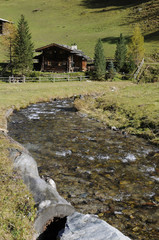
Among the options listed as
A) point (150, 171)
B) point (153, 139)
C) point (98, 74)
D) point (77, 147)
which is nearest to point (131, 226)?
point (150, 171)

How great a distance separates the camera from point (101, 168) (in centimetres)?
1015

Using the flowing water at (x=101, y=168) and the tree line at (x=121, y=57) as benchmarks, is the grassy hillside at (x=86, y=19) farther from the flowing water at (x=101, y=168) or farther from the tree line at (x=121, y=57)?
the flowing water at (x=101, y=168)

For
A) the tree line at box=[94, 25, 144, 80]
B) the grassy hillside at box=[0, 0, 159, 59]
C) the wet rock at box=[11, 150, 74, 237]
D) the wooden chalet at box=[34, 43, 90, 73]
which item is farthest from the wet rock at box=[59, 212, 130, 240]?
the grassy hillside at box=[0, 0, 159, 59]

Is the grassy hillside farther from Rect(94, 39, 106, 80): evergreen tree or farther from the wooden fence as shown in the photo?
the wooden fence

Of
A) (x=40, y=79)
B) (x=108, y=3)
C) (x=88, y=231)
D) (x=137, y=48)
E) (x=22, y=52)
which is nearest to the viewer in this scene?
(x=88, y=231)

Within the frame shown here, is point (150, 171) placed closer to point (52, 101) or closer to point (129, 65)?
point (52, 101)

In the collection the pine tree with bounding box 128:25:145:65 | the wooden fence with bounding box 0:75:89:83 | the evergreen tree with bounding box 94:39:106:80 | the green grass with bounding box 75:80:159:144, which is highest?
the pine tree with bounding box 128:25:145:65

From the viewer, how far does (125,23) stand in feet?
336

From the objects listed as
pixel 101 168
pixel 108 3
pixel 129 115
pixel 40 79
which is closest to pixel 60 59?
pixel 40 79

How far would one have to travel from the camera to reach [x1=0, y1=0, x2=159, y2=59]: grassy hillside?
288ft

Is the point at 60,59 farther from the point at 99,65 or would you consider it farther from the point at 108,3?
the point at 108,3

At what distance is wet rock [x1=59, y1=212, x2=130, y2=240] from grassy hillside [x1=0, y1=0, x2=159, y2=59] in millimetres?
70035

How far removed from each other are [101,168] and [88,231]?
5.09 meters

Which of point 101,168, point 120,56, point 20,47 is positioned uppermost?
point 20,47
